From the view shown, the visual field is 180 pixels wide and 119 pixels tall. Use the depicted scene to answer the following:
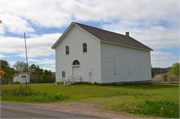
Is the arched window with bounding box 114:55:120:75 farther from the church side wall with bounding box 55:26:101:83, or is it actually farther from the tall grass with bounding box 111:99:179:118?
the tall grass with bounding box 111:99:179:118

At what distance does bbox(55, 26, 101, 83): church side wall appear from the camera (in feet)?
81.2

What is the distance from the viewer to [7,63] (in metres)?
70.6

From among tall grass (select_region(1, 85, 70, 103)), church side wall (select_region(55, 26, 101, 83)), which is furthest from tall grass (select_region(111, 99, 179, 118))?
church side wall (select_region(55, 26, 101, 83))

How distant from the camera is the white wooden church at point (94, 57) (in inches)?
973

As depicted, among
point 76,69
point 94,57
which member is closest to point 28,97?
point 94,57

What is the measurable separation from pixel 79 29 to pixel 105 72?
7529mm

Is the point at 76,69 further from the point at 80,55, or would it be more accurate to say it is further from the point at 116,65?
the point at 116,65

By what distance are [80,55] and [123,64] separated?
6.78 m

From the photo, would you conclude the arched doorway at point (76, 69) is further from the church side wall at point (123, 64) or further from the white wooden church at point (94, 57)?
the church side wall at point (123, 64)

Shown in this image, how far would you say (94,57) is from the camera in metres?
24.9

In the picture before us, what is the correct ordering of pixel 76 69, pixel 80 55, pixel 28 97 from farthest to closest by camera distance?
pixel 76 69, pixel 80 55, pixel 28 97

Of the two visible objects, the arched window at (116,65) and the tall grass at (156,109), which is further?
the arched window at (116,65)

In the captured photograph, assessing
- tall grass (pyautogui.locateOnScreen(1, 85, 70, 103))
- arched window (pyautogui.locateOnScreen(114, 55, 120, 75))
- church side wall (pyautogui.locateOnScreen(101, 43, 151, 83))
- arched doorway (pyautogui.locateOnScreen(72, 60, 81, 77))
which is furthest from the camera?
arched doorway (pyautogui.locateOnScreen(72, 60, 81, 77))

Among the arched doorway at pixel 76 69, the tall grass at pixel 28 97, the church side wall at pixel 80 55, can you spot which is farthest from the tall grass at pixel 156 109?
the arched doorway at pixel 76 69
